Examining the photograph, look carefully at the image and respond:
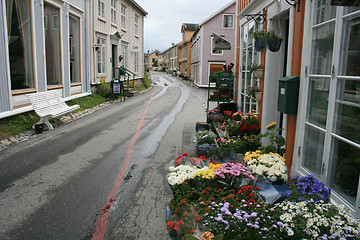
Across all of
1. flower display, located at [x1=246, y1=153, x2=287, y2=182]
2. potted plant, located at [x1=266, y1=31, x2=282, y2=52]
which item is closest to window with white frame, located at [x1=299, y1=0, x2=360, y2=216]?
flower display, located at [x1=246, y1=153, x2=287, y2=182]

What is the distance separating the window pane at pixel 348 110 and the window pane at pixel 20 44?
9186 millimetres

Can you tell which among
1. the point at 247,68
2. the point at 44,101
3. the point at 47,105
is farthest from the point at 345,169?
the point at 44,101

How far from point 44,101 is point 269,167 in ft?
26.8

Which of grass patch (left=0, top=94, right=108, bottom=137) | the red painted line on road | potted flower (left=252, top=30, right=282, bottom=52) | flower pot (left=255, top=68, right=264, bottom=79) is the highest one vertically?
potted flower (left=252, top=30, right=282, bottom=52)

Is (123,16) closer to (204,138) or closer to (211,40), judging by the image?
(211,40)

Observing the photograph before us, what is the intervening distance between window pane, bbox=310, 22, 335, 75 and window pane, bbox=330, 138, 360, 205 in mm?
995

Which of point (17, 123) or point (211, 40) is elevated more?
point (211, 40)

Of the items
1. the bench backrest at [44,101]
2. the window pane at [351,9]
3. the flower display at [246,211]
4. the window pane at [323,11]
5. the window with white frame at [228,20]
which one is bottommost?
the flower display at [246,211]

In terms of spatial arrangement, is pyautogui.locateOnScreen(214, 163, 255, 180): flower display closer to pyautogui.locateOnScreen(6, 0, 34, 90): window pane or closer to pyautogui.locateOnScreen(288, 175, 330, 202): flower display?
pyautogui.locateOnScreen(288, 175, 330, 202): flower display

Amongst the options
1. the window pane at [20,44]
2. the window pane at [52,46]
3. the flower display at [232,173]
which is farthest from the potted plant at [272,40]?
the window pane at [52,46]

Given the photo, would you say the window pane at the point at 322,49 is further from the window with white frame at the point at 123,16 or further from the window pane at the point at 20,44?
the window with white frame at the point at 123,16

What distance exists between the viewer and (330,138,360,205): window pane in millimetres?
3264

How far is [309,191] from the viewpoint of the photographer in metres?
3.38

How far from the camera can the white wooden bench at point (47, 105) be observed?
9.45 meters
